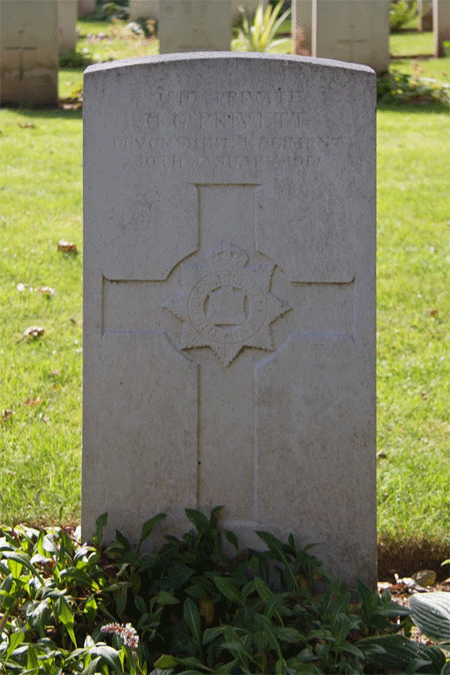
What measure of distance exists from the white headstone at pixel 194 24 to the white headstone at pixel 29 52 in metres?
1.38

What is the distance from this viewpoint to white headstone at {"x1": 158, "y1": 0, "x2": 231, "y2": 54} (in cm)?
1048

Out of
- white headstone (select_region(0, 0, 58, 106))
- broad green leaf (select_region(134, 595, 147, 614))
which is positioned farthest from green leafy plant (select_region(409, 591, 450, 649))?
white headstone (select_region(0, 0, 58, 106))

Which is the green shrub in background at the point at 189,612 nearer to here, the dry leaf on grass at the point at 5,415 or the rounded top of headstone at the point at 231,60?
the dry leaf on grass at the point at 5,415

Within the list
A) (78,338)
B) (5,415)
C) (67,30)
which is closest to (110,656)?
(5,415)

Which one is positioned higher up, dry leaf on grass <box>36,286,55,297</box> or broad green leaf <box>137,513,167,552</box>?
dry leaf on grass <box>36,286,55,297</box>

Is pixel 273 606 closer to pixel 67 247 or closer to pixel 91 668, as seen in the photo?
pixel 91 668

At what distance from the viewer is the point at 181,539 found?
9.43ft

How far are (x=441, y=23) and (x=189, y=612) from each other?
1284 cm

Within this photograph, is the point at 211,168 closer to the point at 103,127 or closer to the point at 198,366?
the point at 103,127

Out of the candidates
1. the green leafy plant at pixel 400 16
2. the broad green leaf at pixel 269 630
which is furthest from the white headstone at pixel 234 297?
the green leafy plant at pixel 400 16

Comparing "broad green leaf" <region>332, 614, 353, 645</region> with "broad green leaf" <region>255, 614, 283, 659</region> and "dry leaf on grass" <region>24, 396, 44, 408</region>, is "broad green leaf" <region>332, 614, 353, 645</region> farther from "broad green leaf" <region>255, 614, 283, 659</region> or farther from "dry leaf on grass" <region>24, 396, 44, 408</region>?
"dry leaf on grass" <region>24, 396, 44, 408</region>

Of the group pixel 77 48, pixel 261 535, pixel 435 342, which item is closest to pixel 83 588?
pixel 261 535

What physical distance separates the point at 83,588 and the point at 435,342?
2.62 m

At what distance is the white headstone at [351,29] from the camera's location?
10.5 meters
